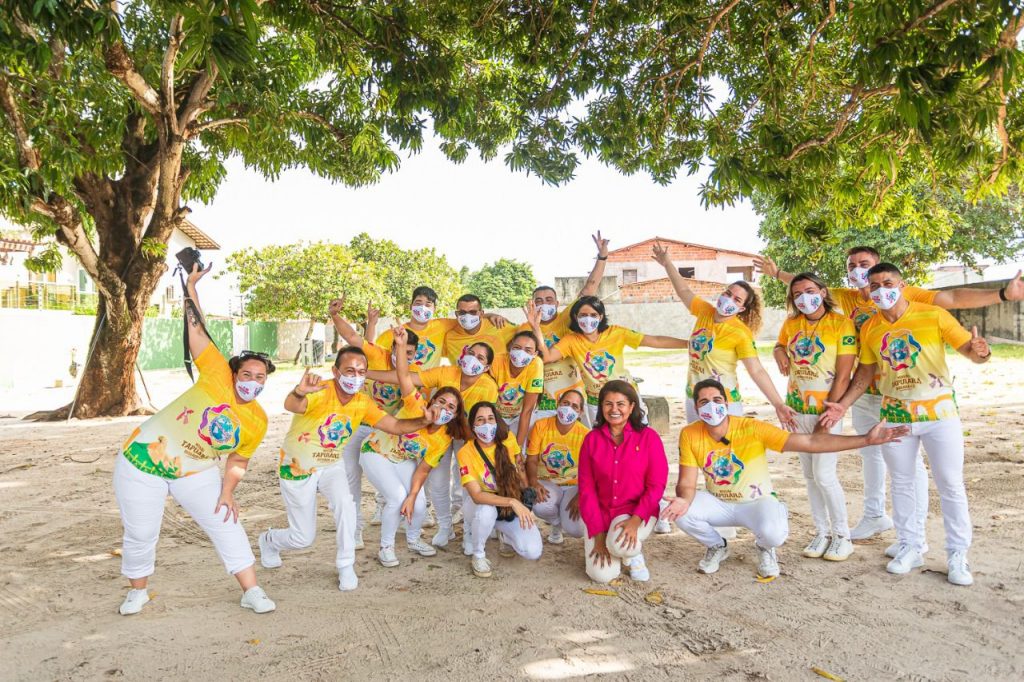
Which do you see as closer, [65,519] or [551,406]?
[551,406]

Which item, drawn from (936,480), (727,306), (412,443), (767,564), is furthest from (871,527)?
(412,443)

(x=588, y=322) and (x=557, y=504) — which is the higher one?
(x=588, y=322)

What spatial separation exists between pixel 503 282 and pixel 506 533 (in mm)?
52630

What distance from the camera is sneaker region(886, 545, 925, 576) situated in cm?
404

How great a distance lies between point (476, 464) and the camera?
451 centimetres

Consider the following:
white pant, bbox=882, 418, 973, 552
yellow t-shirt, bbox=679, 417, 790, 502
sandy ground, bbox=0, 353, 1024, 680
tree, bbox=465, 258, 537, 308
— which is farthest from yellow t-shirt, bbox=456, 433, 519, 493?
tree, bbox=465, 258, 537, 308

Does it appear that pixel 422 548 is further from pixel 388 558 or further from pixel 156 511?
pixel 156 511

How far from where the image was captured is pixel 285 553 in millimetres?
4762

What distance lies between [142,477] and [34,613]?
3.66ft

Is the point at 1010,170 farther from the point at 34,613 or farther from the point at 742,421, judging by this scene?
the point at 34,613

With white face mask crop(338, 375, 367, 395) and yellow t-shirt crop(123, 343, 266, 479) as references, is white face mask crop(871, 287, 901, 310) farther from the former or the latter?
yellow t-shirt crop(123, 343, 266, 479)

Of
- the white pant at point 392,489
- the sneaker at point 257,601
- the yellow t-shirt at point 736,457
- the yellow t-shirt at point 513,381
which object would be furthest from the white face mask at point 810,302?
the sneaker at point 257,601

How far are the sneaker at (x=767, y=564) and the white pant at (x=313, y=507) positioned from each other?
8.03 ft

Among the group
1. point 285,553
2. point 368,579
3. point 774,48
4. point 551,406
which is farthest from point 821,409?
point 774,48
